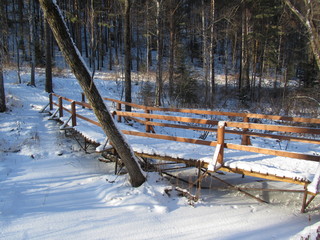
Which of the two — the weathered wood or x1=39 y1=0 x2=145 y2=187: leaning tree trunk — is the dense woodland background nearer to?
x1=39 y1=0 x2=145 y2=187: leaning tree trunk

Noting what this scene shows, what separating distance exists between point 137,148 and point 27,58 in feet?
100

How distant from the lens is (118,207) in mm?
4406

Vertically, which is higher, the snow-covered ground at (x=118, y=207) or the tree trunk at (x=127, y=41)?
the tree trunk at (x=127, y=41)

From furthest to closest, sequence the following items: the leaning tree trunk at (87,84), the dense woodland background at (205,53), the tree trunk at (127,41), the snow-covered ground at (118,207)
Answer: the dense woodland background at (205,53)
the tree trunk at (127,41)
the leaning tree trunk at (87,84)
the snow-covered ground at (118,207)

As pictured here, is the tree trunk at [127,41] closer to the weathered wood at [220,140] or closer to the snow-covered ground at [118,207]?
the snow-covered ground at [118,207]

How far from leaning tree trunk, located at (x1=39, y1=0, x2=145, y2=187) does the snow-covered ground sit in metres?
0.53

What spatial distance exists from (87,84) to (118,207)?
2481 mm

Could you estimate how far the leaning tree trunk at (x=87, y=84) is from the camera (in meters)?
4.08

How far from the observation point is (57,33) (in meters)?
4.18

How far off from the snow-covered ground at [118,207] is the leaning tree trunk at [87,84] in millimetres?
534

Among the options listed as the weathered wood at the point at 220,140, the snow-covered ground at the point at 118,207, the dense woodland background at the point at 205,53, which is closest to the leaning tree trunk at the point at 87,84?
the snow-covered ground at the point at 118,207

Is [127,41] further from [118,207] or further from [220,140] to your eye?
[118,207]

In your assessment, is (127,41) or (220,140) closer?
(220,140)

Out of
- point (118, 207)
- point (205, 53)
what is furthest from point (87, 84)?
point (205, 53)
